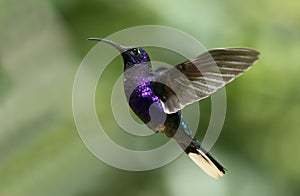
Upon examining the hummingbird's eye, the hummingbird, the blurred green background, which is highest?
the hummingbird's eye

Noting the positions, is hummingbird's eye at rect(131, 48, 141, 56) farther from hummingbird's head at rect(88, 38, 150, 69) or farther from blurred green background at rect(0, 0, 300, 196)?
blurred green background at rect(0, 0, 300, 196)

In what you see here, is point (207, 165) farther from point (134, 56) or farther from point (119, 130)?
point (119, 130)

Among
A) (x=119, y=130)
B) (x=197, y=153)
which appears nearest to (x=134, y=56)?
(x=197, y=153)

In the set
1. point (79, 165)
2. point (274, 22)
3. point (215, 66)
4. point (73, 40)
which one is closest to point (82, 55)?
point (73, 40)

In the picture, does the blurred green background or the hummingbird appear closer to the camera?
the hummingbird

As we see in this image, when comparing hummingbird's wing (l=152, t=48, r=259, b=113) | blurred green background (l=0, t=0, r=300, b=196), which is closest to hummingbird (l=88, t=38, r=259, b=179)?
hummingbird's wing (l=152, t=48, r=259, b=113)

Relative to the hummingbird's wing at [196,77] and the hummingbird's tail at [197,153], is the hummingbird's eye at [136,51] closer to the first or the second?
the hummingbird's wing at [196,77]

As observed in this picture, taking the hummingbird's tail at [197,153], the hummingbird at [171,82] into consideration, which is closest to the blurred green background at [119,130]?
the hummingbird's tail at [197,153]
